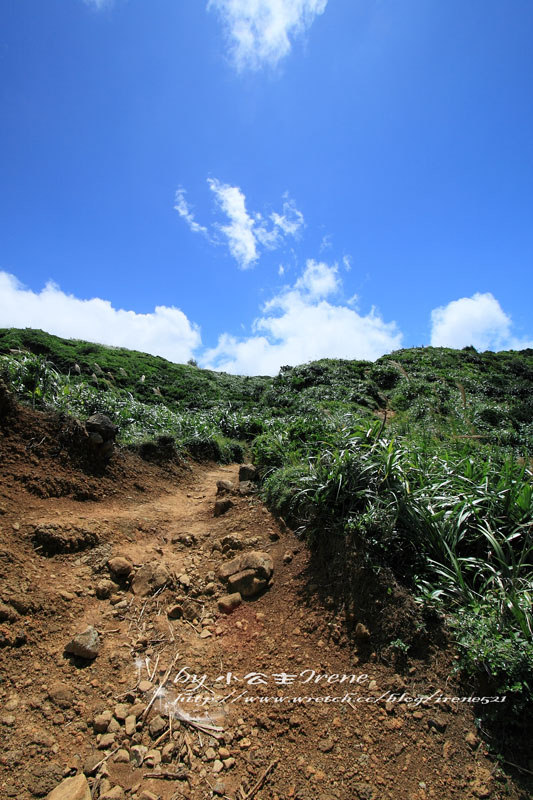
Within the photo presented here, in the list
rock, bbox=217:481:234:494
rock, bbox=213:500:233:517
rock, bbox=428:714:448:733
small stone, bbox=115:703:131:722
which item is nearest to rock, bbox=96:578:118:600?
small stone, bbox=115:703:131:722

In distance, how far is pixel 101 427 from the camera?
528cm

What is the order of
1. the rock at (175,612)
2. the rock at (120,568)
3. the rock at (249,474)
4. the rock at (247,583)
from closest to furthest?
the rock at (175,612) < the rock at (247,583) < the rock at (120,568) < the rock at (249,474)

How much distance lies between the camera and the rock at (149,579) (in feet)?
10.5

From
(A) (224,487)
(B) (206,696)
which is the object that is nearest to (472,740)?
(B) (206,696)

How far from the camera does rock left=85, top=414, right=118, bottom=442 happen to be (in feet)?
17.1

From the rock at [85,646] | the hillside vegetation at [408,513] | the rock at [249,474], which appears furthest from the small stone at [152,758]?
the rock at [249,474]

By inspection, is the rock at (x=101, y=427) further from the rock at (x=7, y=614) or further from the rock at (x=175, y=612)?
the rock at (x=175, y=612)

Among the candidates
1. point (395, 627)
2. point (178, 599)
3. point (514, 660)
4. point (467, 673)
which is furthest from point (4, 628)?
point (514, 660)

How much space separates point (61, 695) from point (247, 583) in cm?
147

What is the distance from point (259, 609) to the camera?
3037mm

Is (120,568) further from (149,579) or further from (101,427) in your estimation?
(101,427)

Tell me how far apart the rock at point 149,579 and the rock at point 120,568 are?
0.09 meters

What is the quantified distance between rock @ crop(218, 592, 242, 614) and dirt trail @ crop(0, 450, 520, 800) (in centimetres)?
4

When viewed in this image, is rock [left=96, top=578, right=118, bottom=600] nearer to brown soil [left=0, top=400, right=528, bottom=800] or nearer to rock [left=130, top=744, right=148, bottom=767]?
brown soil [left=0, top=400, right=528, bottom=800]
